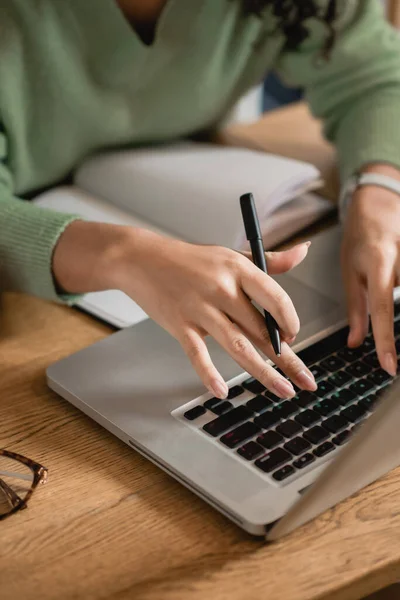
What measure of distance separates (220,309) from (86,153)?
0.49 meters

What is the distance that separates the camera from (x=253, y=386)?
65 cm

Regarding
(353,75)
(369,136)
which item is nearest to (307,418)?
(369,136)

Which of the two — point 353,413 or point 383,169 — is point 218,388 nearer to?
point 353,413

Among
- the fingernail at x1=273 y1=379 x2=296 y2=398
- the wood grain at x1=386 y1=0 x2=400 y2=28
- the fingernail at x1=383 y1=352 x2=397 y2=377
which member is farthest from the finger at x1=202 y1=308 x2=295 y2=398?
the wood grain at x1=386 y1=0 x2=400 y2=28

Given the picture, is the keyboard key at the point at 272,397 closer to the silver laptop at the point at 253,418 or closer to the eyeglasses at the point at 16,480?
the silver laptop at the point at 253,418

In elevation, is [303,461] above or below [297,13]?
below

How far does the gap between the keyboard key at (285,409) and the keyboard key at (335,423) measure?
3cm

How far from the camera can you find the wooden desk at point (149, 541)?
0.51 m

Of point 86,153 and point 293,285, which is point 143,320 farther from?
point 86,153

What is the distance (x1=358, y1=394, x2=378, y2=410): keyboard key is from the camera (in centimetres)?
63

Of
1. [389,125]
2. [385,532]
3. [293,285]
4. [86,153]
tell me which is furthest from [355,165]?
[385,532]

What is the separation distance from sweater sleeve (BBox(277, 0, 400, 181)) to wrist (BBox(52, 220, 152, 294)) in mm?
393

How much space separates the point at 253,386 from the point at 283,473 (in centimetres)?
11

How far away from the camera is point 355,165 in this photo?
975 mm
